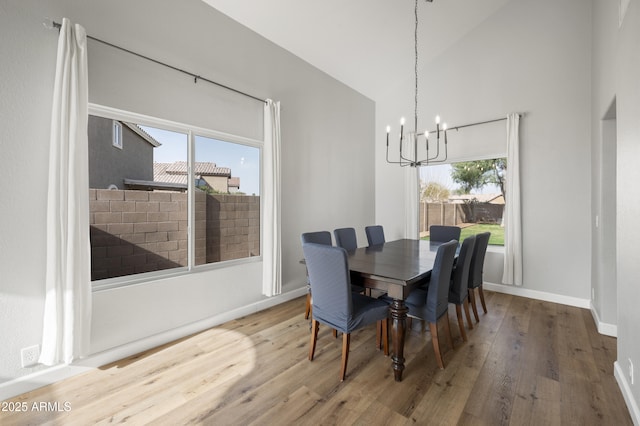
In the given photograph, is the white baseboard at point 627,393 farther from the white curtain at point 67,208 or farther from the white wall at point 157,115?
the white curtain at point 67,208

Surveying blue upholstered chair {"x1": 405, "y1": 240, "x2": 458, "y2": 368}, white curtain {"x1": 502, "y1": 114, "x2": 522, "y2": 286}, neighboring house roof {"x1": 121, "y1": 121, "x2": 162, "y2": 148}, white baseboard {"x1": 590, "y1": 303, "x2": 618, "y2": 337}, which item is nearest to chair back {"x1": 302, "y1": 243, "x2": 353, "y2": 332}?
blue upholstered chair {"x1": 405, "y1": 240, "x2": 458, "y2": 368}

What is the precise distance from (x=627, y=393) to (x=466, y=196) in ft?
10.2

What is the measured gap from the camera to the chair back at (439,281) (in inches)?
84.6

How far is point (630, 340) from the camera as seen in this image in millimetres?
1752

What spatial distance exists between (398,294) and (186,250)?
Answer: 218 cm

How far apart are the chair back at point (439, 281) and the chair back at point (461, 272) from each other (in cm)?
36

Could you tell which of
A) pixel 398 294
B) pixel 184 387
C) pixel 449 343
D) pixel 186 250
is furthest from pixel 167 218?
pixel 449 343

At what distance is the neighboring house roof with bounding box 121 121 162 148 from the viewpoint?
2.49 m

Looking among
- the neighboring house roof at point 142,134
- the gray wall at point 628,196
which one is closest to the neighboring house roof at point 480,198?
the gray wall at point 628,196

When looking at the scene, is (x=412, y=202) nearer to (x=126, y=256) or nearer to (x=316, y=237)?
(x=316, y=237)

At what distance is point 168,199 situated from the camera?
2770 mm

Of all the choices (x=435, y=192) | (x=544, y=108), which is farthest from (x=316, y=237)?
(x=544, y=108)

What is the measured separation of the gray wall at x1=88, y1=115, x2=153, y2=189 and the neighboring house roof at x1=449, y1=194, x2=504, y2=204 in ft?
14.4

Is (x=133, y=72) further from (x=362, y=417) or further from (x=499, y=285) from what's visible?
(x=499, y=285)
